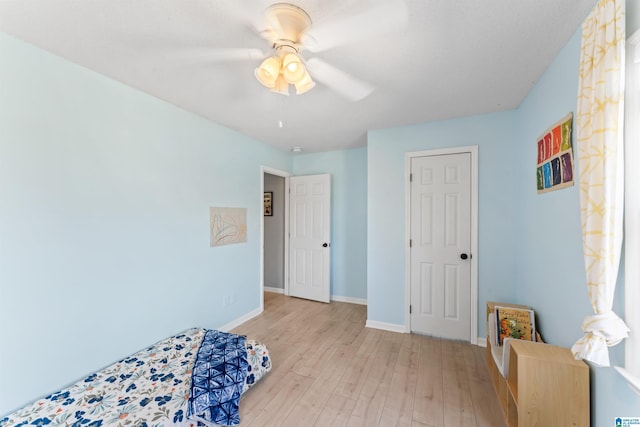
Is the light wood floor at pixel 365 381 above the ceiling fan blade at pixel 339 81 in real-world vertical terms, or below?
below

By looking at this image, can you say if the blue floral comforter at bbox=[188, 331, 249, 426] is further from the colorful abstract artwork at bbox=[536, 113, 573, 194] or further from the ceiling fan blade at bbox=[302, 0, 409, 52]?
the colorful abstract artwork at bbox=[536, 113, 573, 194]

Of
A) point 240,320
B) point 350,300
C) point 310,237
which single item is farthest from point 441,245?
point 240,320

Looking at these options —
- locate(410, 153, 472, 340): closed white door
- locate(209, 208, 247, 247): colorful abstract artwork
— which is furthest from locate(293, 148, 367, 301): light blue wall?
locate(209, 208, 247, 247): colorful abstract artwork

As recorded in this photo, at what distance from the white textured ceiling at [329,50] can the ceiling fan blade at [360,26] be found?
0.01 metres

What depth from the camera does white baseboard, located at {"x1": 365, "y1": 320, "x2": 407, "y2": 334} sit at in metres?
3.09

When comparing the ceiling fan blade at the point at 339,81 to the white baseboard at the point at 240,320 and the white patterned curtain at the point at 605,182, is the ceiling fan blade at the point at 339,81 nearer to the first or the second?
the white patterned curtain at the point at 605,182

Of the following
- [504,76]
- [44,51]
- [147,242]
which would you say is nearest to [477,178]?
[504,76]

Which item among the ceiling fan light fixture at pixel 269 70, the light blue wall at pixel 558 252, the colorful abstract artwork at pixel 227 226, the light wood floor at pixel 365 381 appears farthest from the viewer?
the colorful abstract artwork at pixel 227 226

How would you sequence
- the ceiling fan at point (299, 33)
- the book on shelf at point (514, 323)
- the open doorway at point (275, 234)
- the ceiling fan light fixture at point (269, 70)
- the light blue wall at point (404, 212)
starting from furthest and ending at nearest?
the open doorway at point (275, 234)
the light blue wall at point (404, 212)
the book on shelf at point (514, 323)
the ceiling fan light fixture at point (269, 70)
the ceiling fan at point (299, 33)

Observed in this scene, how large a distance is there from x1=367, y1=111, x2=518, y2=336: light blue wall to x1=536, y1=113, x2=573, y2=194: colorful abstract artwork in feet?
2.20

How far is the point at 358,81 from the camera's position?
2.06 m

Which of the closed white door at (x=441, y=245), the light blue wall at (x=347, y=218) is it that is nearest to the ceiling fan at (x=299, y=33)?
the closed white door at (x=441, y=245)

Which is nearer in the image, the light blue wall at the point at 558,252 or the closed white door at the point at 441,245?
the light blue wall at the point at 558,252

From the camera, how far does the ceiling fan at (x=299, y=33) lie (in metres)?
1.34
